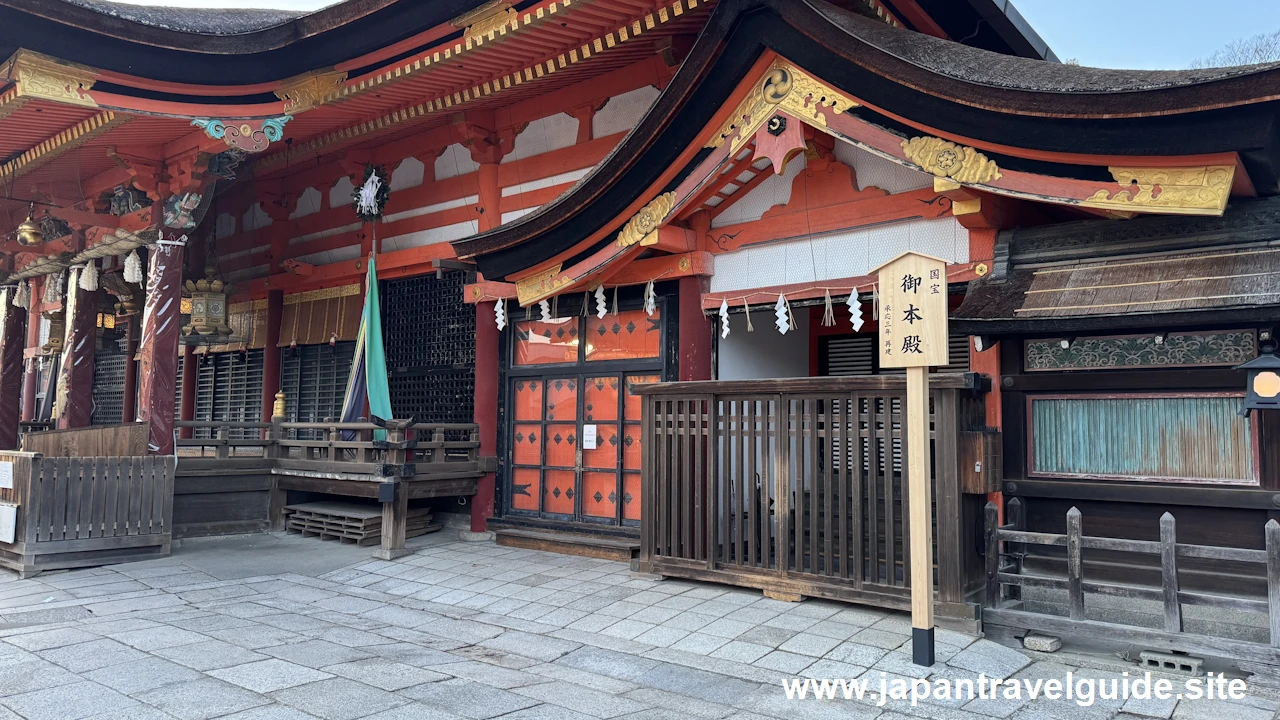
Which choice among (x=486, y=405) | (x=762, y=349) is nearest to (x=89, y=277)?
(x=486, y=405)

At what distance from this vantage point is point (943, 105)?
20.6 feet

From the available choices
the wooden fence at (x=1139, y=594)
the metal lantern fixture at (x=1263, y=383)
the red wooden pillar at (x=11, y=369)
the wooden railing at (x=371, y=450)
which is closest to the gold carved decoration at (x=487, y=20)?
the wooden railing at (x=371, y=450)

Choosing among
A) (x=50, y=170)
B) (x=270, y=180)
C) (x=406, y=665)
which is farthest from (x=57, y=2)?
(x=406, y=665)

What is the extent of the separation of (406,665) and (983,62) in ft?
20.5

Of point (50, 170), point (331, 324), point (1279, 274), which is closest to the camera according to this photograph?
point (1279, 274)

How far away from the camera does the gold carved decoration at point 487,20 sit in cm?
828

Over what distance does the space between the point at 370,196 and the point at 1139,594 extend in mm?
9653

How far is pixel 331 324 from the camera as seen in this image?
1305cm

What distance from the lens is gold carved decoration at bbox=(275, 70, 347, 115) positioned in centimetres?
970

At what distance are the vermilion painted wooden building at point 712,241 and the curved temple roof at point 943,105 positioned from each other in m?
0.03

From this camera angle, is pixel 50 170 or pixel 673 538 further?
pixel 50 170

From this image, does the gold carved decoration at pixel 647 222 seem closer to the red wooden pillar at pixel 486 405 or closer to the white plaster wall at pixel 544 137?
the white plaster wall at pixel 544 137

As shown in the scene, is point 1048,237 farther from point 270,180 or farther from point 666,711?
point 270,180

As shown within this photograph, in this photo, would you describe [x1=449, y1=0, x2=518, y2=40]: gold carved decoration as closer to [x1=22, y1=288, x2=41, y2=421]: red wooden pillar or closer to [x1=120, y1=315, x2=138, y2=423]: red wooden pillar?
[x1=120, y1=315, x2=138, y2=423]: red wooden pillar
